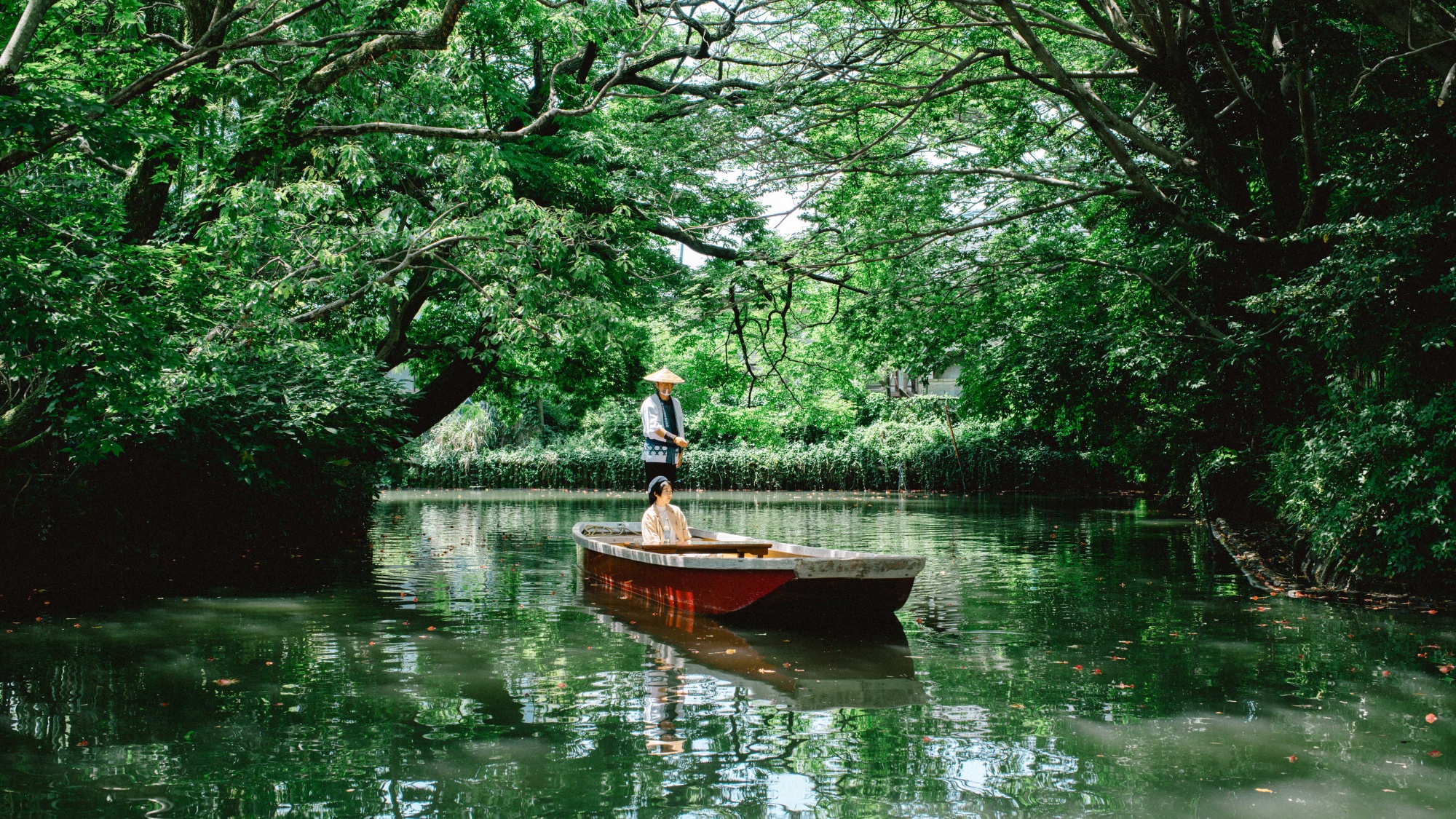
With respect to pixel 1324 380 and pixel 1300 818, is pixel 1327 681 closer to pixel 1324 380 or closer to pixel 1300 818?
pixel 1300 818

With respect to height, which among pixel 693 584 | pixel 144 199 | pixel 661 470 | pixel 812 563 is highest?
pixel 144 199

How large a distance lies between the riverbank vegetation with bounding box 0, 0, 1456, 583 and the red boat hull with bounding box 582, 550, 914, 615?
180 inches

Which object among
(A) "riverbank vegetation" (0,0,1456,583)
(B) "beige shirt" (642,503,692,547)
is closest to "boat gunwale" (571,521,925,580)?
(B) "beige shirt" (642,503,692,547)

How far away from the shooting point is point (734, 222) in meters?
14.2

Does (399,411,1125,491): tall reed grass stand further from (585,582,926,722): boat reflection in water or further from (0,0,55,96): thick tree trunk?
(0,0,55,96): thick tree trunk

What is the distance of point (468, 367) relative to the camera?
18.8 m

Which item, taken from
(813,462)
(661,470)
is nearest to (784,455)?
(813,462)

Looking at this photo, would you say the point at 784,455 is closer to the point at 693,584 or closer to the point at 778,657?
the point at 693,584

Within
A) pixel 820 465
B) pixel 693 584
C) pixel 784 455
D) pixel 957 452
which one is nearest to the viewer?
pixel 693 584

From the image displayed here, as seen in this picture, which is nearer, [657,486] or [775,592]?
[775,592]

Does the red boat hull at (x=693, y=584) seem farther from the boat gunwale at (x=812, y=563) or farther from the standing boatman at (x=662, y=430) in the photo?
the standing boatman at (x=662, y=430)

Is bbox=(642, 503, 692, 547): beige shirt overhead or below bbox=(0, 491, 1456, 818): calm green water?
overhead

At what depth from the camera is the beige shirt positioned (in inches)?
417

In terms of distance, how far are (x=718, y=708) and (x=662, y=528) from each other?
4.63 m
